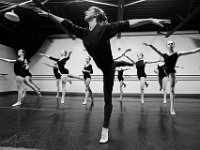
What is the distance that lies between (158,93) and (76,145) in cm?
775

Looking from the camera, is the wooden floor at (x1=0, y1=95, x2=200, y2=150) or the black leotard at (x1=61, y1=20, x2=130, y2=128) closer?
the black leotard at (x1=61, y1=20, x2=130, y2=128)

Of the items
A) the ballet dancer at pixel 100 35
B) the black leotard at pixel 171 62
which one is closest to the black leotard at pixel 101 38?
the ballet dancer at pixel 100 35

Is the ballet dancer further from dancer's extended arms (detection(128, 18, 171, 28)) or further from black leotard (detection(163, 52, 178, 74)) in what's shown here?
black leotard (detection(163, 52, 178, 74))

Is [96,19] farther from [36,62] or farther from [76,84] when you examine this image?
[36,62]

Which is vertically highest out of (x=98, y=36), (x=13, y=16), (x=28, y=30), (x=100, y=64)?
(x=28, y=30)

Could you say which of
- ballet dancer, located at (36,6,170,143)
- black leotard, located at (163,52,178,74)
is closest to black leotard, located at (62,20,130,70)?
ballet dancer, located at (36,6,170,143)

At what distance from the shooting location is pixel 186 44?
30.0ft

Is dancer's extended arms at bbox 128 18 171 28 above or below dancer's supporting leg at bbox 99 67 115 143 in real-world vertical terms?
above

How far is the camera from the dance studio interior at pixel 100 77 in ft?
6.66

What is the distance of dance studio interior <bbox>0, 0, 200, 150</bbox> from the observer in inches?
80.0

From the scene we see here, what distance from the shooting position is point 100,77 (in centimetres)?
951

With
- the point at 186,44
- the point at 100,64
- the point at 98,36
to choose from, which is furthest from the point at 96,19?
the point at 186,44

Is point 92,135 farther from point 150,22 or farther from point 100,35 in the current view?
point 150,22

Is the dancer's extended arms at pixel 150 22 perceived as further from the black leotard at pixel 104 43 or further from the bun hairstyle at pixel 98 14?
the bun hairstyle at pixel 98 14
